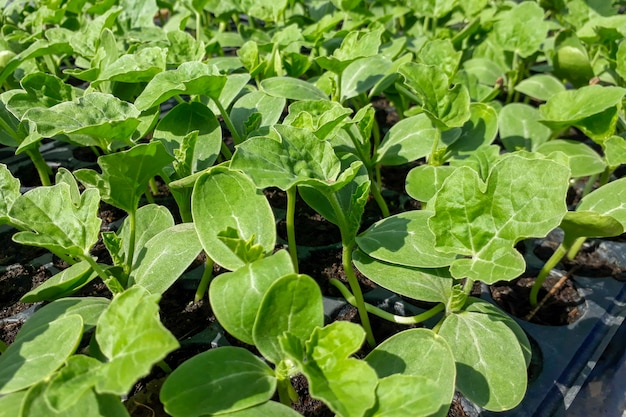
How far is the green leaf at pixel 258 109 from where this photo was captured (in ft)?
4.06

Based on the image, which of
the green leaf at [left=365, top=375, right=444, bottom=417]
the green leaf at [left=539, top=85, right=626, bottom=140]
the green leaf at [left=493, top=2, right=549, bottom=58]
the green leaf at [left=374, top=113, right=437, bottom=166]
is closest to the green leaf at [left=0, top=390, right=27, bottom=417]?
the green leaf at [left=365, top=375, right=444, bottom=417]

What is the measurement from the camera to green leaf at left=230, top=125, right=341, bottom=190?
795 millimetres

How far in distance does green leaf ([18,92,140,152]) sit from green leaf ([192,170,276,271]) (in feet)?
0.73

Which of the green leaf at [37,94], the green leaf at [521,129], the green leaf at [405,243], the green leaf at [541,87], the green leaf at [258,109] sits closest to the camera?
the green leaf at [405,243]

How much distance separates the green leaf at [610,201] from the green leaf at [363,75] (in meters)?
0.61

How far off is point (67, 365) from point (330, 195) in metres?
0.46

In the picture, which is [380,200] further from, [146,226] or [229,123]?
[146,226]

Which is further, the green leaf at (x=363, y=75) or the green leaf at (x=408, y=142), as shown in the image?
the green leaf at (x=363, y=75)

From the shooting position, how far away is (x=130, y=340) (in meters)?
0.64

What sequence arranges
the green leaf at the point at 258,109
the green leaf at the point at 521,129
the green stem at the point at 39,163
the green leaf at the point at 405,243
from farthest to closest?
the green leaf at the point at 521,129 → the green stem at the point at 39,163 → the green leaf at the point at 258,109 → the green leaf at the point at 405,243

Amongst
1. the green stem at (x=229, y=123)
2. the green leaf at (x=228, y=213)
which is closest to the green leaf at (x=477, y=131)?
the green stem at (x=229, y=123)

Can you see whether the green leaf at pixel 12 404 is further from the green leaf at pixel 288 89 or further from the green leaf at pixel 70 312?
the green leaf at pixel 288 89

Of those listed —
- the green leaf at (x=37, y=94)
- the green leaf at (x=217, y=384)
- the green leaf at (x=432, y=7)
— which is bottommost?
the green leaf at (x=217, y=384)

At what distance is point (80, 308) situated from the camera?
838mm
